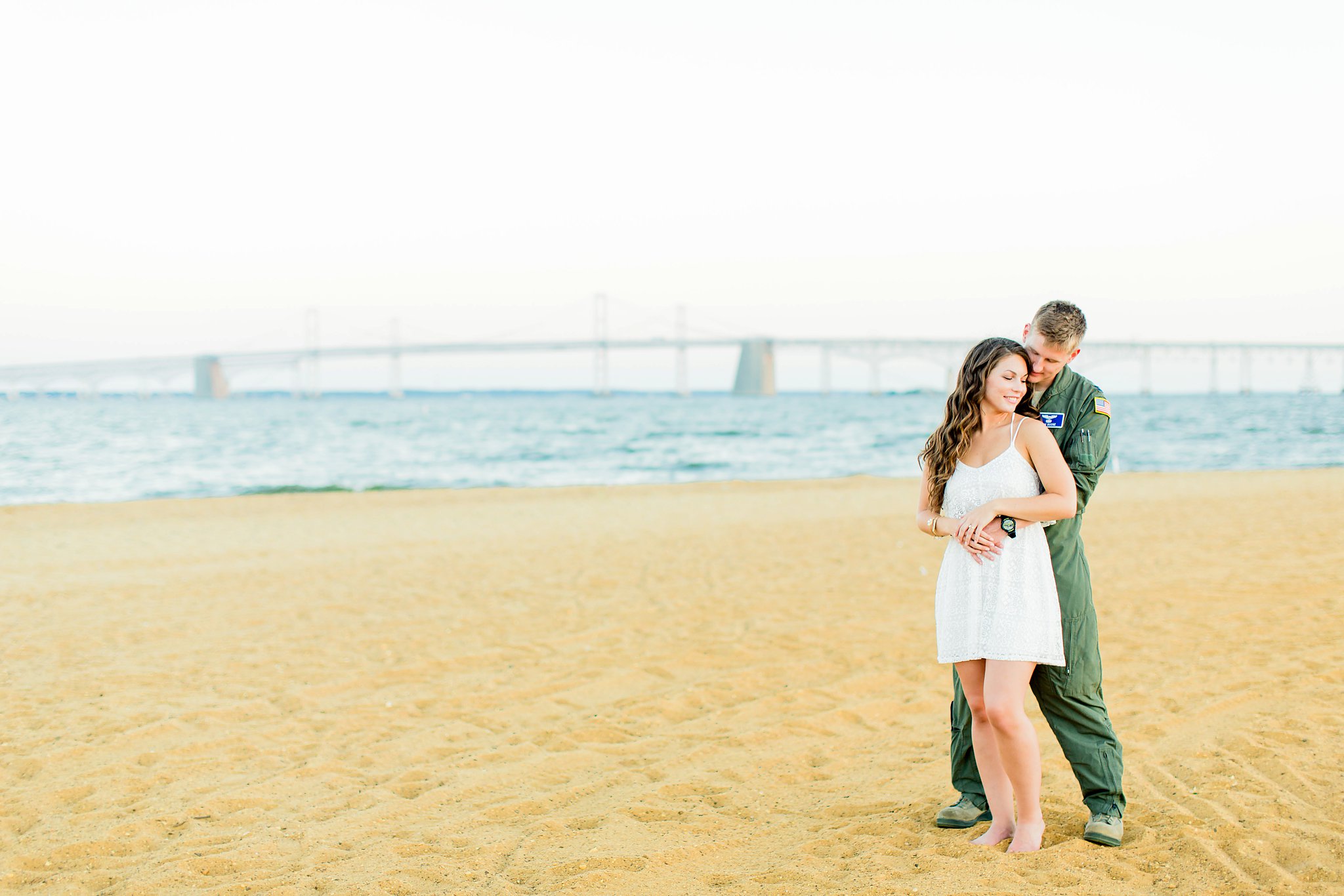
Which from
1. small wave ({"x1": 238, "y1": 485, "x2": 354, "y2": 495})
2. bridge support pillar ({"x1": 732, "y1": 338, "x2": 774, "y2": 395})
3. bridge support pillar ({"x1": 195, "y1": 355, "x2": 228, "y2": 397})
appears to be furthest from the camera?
bridge support pillar ({"x1": 195, "y1": 355, "x2": 228, "y2": 397})

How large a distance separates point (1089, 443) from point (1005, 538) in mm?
337

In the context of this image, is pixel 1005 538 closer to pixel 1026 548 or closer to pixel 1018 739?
pixel 1026 548

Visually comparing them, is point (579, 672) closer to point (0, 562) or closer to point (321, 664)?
point (321, 664)

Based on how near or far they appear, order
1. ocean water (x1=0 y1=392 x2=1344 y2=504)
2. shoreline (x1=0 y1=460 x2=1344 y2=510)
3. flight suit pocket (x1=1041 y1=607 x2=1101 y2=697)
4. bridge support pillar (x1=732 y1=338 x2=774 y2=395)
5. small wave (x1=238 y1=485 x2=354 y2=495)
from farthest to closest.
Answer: bridge support pillar (x1=732 y1=338 x2=774 y2=395) → ocean water (x1=0 y1=392 x2=1344 y2=504) → small wave (x1=238 y1=485 x2=354 y2=495) → shoreline (x1=0 y1=460 x2=1344 y2=510) → flight suit pocket (x1=1041 y1=607 x2=1101 y2=697)

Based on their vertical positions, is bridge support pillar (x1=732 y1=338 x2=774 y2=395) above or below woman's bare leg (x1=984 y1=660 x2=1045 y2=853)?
above

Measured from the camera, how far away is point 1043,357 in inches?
94.0

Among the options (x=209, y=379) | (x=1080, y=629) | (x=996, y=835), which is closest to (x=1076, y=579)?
(x=1080, y=629)

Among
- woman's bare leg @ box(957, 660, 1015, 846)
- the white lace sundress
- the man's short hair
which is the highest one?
the man's short hair

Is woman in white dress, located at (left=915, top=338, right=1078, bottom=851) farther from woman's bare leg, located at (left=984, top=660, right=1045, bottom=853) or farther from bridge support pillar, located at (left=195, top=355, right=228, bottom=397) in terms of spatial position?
bridge support pillar, located at (left=195, top=355, right=228, bottom=397)

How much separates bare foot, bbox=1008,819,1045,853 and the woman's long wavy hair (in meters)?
0.92

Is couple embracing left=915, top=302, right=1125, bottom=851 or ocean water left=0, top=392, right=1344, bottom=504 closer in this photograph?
couple embracing left=915, top=302, right=1125, bottom=851

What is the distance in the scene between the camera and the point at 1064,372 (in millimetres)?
2469

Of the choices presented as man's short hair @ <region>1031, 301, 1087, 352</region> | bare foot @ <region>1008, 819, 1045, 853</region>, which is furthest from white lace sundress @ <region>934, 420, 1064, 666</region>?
bare foot @ <region>1008, 819, 1045, 853</region>

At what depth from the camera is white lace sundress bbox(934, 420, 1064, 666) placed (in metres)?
2.37
